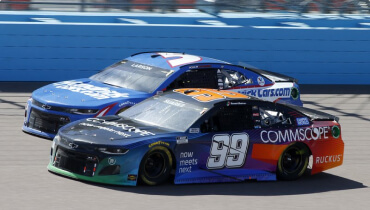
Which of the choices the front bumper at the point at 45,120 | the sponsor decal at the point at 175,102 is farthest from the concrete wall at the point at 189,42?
the sponsor decal at the point at 175,102

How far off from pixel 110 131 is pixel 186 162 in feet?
3.09

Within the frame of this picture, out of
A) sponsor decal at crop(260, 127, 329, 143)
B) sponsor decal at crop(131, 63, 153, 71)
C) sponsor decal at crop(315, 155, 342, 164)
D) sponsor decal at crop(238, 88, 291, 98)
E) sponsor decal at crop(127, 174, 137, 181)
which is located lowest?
sponsor decal at crop(238, 88, 291, 98)

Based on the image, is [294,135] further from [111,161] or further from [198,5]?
[198,5]

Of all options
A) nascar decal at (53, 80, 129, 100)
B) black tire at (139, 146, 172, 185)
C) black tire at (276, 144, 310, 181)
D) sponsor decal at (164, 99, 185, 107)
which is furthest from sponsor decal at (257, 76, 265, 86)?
black tire at (139, 146, 172, 185)

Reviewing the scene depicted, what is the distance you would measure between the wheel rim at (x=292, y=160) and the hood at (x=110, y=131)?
1.72m

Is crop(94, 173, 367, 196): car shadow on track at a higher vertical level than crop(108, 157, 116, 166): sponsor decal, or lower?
lower

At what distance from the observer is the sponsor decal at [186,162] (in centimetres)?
875

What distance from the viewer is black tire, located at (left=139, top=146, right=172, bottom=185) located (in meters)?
8.58

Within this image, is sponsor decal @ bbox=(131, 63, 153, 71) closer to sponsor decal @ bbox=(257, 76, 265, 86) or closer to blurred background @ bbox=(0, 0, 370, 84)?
sponsor decal @ bbox=(257, 76, 265, 86)

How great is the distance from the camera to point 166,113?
9.37 m

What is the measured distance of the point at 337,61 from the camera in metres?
19.0

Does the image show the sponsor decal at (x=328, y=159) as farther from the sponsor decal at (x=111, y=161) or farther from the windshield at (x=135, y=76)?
the windshield at (x=135, y=76)

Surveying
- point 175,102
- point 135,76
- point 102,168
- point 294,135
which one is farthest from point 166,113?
point 135,76

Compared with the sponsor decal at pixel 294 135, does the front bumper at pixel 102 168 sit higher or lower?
lower
